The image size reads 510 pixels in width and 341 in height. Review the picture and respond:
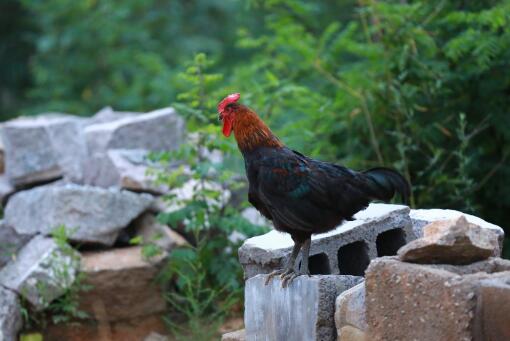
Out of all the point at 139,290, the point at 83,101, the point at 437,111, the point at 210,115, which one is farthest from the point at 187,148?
the point at 83,101

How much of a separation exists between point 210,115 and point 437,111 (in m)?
2.03

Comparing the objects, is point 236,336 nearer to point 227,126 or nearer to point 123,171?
point 227,126

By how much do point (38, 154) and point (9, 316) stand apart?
1858 millimetres

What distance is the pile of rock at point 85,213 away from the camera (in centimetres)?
702

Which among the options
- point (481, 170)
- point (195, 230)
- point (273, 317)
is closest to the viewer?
point (273, 317)

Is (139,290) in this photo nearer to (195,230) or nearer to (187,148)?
(195,230)

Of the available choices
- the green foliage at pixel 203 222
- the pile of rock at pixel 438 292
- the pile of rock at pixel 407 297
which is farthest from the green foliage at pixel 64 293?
the pile of rock at pixel 438 292

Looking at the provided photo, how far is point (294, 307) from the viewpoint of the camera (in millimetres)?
4770

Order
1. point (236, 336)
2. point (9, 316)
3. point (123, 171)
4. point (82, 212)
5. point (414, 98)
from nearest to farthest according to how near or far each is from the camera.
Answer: point (236, 336), point (9, 316), point (82, 212), point (123, 171), point (414, 98)

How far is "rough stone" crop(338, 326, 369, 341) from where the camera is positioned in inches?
172

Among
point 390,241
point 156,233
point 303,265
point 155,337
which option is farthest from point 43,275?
point 390,241

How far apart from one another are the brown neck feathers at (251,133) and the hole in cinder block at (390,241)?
94cm

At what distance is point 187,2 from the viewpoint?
17.7 m

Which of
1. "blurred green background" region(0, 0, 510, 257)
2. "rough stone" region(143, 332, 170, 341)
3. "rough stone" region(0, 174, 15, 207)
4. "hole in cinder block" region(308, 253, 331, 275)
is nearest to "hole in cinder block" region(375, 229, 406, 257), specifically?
"hole in cinder block" region(308, 253, 331, 275)
